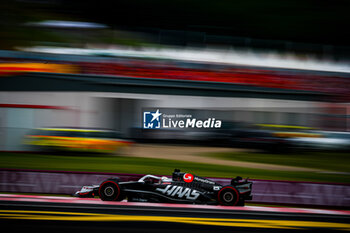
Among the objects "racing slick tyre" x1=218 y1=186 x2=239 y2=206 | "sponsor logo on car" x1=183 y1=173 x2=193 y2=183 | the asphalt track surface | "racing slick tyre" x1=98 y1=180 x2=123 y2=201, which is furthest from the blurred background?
"racing slick tyre" x1=218 y1=186 x2=239 y2=206

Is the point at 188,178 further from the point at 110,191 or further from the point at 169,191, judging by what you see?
the point at 110,191

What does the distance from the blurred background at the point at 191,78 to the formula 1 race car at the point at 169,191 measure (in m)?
3.90

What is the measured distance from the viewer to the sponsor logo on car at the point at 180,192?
6.41 m

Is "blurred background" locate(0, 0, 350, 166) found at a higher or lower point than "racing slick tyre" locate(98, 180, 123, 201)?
higher

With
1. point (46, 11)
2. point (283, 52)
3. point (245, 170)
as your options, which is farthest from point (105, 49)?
point (283, 52)

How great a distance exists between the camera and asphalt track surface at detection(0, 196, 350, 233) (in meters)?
4.98

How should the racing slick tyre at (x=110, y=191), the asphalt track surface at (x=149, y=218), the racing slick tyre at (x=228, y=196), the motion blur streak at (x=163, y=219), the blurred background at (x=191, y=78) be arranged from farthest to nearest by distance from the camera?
the blurred background at (x=191, y=78) < the racing slick tyre at (x=228, y=196) < the racing slick tyre at (x=110, y=191) < the motion blur streak at (x=163, y=219) < the asphalt track surface at (x=149, y=218)

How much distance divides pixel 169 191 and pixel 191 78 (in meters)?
6.86

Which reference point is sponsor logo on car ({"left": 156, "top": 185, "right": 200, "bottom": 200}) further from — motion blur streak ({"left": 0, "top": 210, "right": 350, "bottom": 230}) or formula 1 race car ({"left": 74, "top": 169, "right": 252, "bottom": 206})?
motion blur streak ({"left": 0, "top": 210, "right": 350, "bottom": 230})

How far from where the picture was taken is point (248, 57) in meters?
14.1

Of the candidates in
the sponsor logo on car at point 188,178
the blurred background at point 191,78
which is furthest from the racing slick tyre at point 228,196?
the blurred background at point 191,78

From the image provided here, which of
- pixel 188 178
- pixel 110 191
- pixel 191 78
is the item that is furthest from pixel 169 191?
pixel 191 78

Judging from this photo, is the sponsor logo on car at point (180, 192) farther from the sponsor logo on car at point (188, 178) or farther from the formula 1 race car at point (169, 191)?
the sponsor logo on car at point (188, 178)

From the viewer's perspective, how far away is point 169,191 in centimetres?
642
